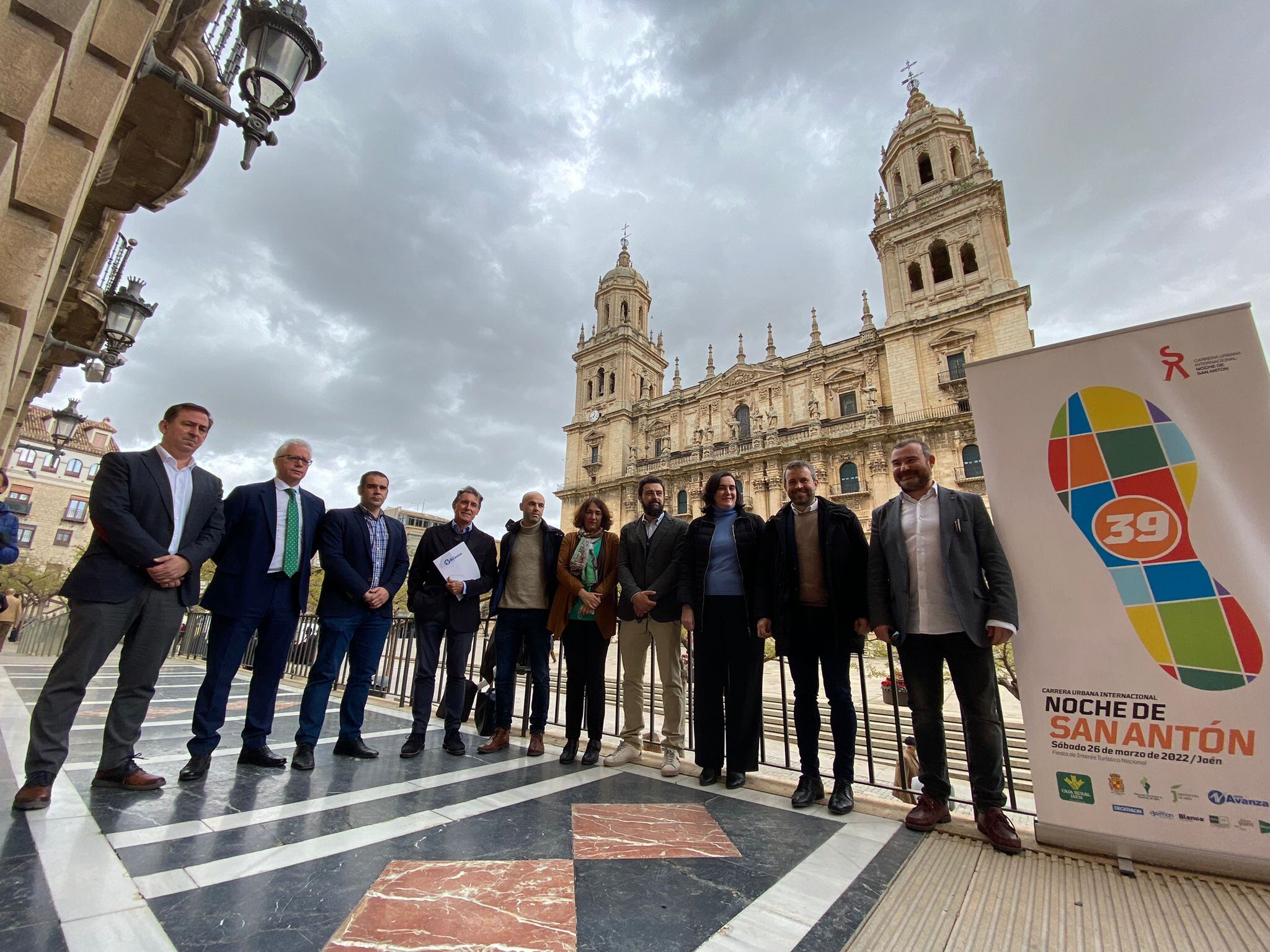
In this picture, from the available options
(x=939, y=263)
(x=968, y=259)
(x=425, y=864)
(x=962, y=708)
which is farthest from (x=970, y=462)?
(x=425, y=864)

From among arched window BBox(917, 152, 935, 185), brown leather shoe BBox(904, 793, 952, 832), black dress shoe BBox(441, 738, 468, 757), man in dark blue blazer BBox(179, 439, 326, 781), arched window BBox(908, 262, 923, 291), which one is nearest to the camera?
brown leather shoe BBox(904, 793, 952, 832)

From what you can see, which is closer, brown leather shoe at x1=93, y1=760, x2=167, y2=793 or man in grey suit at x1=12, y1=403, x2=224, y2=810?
man in grey suit at x1=12, y1=403, x2=224, y2=810

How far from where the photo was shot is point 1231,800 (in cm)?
192

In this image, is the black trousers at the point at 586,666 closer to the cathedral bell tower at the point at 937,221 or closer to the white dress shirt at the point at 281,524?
the white dress shirt at the point at 281,524

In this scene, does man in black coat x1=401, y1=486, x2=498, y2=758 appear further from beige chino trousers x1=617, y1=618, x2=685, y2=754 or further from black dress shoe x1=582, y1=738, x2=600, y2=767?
beige chino trousers x1=617, y1=618, x2=685, y2=754

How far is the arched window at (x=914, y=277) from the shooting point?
25.6 m

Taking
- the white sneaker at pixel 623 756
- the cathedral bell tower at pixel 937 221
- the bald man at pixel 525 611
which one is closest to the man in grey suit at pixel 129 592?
the bald man at pixel 525 611

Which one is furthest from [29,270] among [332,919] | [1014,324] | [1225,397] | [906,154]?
[906,154]

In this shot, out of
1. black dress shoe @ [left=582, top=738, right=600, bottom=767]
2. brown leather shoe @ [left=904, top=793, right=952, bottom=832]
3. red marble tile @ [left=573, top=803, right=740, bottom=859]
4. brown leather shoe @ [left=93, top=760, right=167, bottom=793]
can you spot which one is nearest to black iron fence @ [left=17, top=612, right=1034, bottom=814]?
black dress shoe @ [left=582, top=738, right=600, bottom=767]

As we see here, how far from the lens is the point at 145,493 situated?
2545 mm

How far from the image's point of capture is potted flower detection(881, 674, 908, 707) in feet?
8.77

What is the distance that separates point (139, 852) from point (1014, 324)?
2745cm

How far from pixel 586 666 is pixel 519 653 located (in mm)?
528

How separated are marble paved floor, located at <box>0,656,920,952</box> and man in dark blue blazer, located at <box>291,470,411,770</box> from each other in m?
0.38
